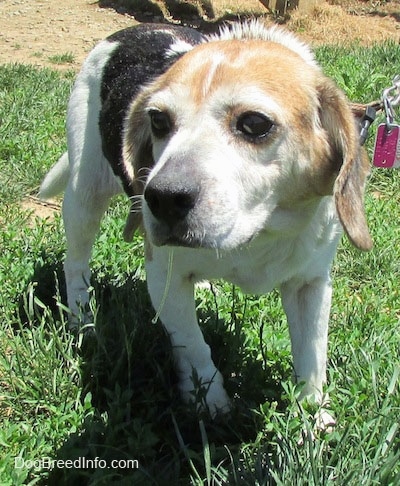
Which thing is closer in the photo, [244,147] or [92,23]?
[244,147]

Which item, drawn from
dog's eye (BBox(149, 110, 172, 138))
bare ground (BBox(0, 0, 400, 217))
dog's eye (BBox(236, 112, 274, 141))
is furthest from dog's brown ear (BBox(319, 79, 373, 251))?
bare ground (BBox(0, 0, 400, 217))

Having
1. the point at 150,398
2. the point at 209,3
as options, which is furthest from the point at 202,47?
the point at 209,3

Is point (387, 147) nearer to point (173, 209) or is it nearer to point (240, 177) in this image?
point (240, 177)

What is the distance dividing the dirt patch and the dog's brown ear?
21.7 feet

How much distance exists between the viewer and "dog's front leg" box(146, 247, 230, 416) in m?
2.83

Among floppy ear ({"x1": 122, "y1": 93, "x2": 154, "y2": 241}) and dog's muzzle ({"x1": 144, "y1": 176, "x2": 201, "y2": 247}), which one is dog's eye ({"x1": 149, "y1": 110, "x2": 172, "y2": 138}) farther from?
dog's muzzle ({"x1": 144, "y1": 176, "x2": 201, "y2": 247})

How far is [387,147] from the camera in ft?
9.61

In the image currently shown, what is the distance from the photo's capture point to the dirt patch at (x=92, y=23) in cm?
945

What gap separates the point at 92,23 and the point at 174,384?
30.9 ft

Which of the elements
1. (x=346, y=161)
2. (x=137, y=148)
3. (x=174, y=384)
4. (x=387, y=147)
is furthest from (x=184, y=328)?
(x=387, y=147)

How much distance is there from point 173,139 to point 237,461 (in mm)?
1209

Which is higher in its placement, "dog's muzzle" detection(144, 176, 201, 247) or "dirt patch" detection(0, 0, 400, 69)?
"dog's muzzle" detection(144, 176, 201, 247)

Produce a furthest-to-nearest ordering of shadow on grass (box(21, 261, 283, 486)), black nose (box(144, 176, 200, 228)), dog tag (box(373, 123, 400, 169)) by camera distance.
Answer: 1. dog tag (box(373, 123, 400, 169))
2. shadow on grass (box(21, 261, 283, 486))
3. black nose (box(144, 176, 200, 228))

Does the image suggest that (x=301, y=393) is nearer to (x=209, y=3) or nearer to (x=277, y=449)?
(x=277, y=449)
